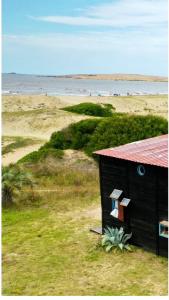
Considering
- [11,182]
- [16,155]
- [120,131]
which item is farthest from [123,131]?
[16,155]

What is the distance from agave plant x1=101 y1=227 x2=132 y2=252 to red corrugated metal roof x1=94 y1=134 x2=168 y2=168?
2.26m

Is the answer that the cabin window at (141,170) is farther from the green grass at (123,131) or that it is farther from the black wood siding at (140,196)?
the green grass at (123,131)

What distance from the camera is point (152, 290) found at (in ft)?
35.4

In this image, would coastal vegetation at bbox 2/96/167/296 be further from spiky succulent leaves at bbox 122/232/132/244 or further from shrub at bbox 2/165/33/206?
spiky succulent leaves at bbox 122/232/132/244

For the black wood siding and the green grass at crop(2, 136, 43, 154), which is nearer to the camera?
the black wood siding

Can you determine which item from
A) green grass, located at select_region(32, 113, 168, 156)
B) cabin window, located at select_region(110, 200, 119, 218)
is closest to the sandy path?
green grass, located at select_region(32, 113, 168, 156)

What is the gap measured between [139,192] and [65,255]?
2815 mm

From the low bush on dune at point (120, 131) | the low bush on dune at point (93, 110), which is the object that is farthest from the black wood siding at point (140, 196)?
the low bush on dune at point (93, 110)

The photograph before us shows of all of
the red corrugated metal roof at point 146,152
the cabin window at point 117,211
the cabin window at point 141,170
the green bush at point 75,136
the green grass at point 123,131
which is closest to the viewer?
the red corrugated metal roof at point 146,152

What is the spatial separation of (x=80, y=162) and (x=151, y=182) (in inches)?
490

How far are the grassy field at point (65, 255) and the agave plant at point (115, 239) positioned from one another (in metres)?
0.25

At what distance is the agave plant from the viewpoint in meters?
13.4

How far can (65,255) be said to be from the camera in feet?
43.6

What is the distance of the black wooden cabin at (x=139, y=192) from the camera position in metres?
12.6
